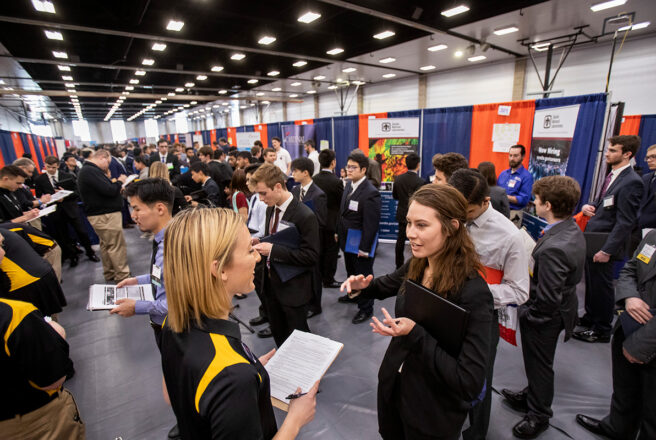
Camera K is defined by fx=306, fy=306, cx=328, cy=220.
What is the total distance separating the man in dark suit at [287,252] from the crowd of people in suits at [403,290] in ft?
0.04

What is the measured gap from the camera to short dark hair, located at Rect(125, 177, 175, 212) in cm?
180

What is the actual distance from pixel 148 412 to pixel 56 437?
1165mm

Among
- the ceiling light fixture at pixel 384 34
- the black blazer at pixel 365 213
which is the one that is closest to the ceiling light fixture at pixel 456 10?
the ceiling light fixture at pixel 384 34

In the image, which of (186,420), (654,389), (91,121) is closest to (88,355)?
(186,420)

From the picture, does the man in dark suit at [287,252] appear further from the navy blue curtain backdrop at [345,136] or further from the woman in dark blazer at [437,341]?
the navy blue curtain backdrop at [345,136]

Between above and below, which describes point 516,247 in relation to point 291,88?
below

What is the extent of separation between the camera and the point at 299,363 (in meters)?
1.26

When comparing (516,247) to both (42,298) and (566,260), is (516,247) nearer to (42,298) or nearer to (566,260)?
(566,260)

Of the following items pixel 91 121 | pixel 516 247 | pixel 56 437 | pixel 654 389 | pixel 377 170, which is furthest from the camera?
pixel 91 121

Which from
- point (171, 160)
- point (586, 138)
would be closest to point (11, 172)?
point (171, 160)

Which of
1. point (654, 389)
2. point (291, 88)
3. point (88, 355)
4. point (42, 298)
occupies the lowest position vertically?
point (88, 355)

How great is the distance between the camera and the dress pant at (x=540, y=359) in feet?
6.13

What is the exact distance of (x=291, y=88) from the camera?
49.6ft

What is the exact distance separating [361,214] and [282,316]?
4.58 ft
